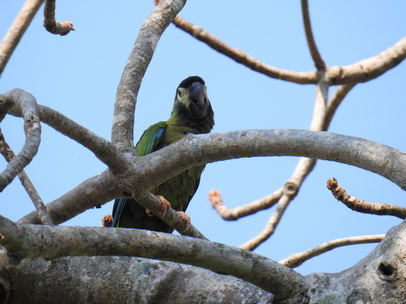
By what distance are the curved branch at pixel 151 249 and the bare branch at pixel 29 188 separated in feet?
2.18

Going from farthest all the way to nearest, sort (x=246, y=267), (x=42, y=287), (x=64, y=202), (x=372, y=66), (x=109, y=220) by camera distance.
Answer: (x=372, y=66) → (x=109, y=220) → (x=64, y=202) → (x=42, y=287) → (x=246, y=267)

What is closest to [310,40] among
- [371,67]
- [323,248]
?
[371,67]

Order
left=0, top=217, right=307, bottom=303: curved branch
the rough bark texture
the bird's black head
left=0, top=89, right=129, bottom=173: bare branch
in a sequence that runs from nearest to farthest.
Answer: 1. left=0, top=217, right=307, bottom=303: curved branch
2. the rough bark texture
3. left=0, top=89, right=129, bottom=173: bare branch
4. the bird's black head

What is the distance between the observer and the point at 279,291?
7.17 feet

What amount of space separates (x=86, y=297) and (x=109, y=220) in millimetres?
1306

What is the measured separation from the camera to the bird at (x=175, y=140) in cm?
477

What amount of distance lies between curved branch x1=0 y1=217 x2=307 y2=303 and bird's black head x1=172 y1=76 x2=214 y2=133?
9.91ft

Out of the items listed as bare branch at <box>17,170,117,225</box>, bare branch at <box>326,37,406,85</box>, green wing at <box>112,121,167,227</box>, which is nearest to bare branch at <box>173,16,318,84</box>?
bare branch at <box>326,37,406,85</box>

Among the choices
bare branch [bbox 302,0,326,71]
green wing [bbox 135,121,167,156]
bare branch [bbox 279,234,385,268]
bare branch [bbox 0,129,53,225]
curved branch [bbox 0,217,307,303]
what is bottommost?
curved branch [bbox 0,217,307,303]

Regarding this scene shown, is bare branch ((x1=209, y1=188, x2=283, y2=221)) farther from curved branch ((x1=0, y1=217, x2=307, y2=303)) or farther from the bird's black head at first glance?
Answer: curved branch ((x1=0, y1=217, x2=307, y2=303))

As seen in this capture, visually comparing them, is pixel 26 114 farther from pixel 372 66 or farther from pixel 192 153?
pixel 372 66

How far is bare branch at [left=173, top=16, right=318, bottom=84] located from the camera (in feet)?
18.7

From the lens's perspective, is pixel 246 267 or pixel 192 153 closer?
pixel 246 267

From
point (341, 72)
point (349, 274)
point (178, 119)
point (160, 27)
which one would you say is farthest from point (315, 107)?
point (349, 274)
